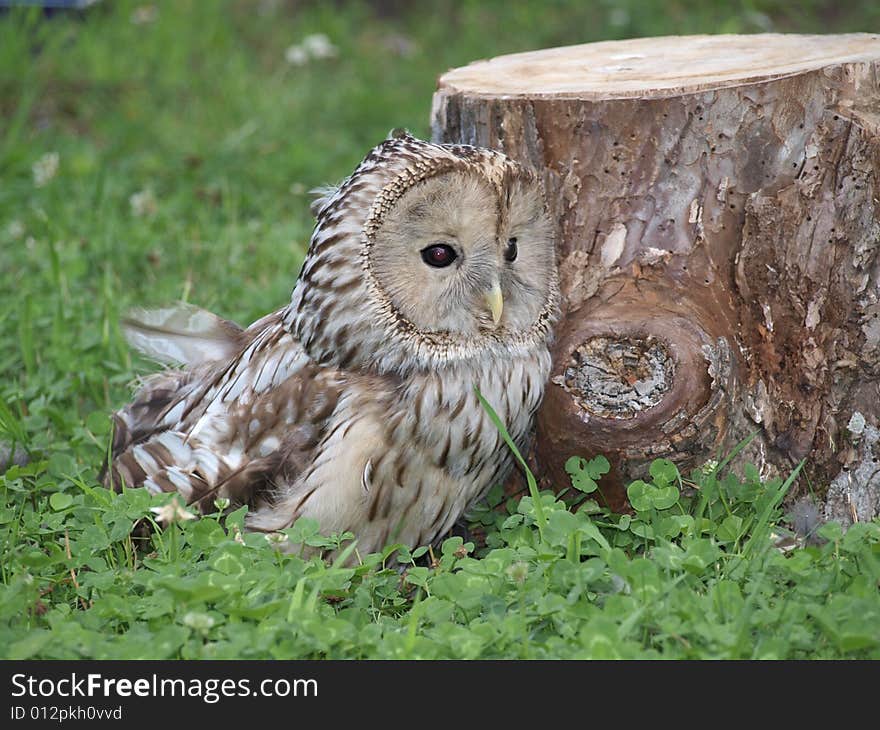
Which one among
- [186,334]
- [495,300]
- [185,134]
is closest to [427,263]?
[495,300]

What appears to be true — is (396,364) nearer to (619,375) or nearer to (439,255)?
(439,255)

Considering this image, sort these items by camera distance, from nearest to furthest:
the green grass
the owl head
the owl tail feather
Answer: the green grass → the owl head → the owl tail feather

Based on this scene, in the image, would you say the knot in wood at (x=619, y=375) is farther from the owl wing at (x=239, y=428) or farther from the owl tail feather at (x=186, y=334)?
the owl tail feather at (x=186, y=334)

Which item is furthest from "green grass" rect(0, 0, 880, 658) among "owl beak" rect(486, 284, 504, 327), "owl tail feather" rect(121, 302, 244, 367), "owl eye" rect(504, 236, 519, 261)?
"owl eye" rect(504, 236, 519, 261)

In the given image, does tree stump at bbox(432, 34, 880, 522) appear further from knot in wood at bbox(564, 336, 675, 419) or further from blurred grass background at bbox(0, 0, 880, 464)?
blurred grass background at bbox(0, 0, 880, 464)

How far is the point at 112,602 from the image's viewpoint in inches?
109

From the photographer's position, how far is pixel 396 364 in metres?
3.21

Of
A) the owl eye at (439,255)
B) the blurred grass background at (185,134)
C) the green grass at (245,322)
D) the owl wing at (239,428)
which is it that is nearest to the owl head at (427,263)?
the owl eye at (439,255)

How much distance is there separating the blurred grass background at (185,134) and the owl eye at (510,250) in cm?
151

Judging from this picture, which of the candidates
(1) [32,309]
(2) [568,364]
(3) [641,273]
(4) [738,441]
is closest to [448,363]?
(2) [568,364]

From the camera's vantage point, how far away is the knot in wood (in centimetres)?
317

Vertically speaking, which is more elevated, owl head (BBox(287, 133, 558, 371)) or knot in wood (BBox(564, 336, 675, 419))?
owl head (BBox(287, 133, 558, 371))

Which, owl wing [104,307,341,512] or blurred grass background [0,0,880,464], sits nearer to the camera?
owl wing [104,307,341,512]

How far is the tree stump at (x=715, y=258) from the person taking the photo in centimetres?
316
